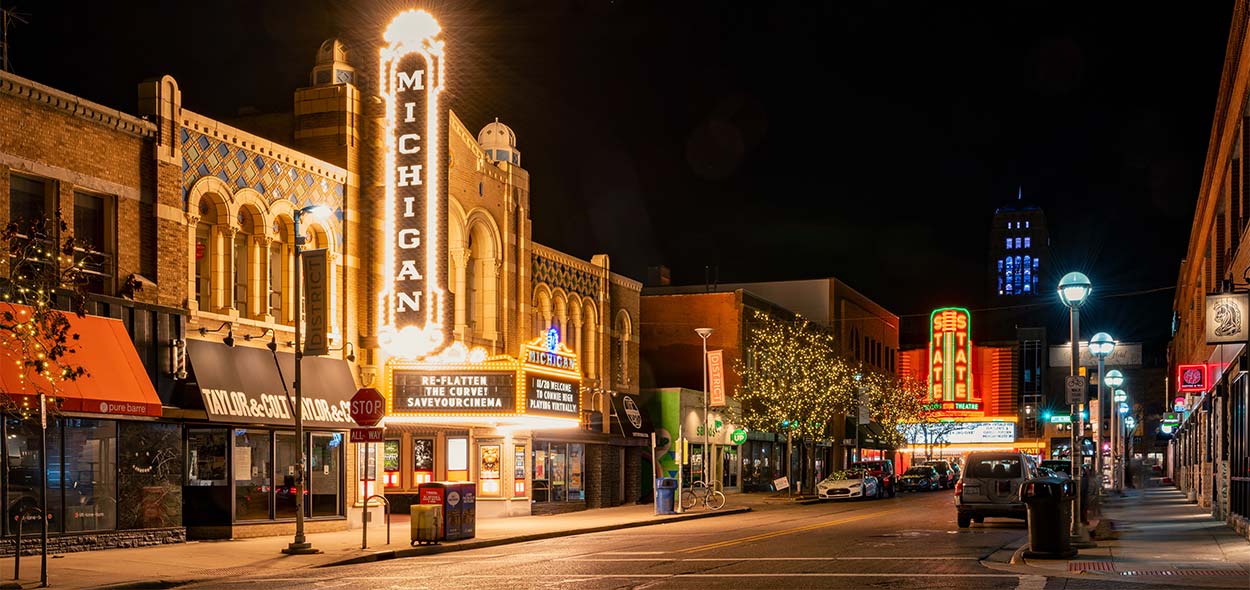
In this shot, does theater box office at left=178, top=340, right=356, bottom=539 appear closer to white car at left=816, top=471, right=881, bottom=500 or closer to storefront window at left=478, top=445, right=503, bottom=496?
storefront window at left=478, top=445, right=503, bottom=496

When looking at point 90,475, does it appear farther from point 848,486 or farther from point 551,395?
point 848,486

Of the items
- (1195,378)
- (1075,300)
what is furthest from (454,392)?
(1195,378)

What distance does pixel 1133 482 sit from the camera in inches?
2992

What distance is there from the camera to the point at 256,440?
2958 centimetres

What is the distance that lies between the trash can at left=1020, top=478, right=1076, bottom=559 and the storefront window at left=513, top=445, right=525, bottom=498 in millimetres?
20995

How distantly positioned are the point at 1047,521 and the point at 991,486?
33.6ft

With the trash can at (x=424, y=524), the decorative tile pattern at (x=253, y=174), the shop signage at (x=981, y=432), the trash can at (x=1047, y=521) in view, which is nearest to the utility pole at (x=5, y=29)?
the decorative tile pattern at (x=253, y=174)

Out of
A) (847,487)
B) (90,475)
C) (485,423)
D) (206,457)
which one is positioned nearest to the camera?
(90,475)

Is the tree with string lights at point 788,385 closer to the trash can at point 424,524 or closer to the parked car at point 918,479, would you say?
the parked car at point 918,479

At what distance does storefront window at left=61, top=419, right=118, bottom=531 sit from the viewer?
2427cm

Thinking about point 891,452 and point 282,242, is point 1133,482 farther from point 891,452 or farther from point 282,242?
point 282,242

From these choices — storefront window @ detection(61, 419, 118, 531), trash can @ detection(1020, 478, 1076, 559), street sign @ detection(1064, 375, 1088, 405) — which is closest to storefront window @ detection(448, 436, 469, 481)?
storefront window @ detection(61, 419, 118, 531)

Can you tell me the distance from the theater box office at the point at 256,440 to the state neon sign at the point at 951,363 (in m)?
76.7

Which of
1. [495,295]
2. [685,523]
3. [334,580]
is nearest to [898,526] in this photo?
[685,523]
